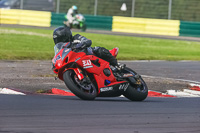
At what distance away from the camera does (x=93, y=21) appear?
110ft

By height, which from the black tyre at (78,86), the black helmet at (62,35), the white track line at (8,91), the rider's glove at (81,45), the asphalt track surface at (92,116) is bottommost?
the white track line at (8,91)

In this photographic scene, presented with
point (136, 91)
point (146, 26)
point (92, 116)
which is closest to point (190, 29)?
point (146, 26)

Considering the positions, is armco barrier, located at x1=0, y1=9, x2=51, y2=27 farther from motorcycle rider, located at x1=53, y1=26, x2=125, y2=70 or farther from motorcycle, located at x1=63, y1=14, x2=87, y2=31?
motorcycle rider, located at x1=53, y1=26, x2=125, y2=70

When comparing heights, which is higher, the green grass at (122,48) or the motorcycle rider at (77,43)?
the motorcycle rider at (77,43)

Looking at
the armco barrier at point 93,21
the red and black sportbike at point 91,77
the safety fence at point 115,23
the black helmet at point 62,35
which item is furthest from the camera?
the armco barrier at point 93,21

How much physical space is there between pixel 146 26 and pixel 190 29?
2.89 m

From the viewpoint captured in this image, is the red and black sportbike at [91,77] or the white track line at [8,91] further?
the white track line at [8,91]

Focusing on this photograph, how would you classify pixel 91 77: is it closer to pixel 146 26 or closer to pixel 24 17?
pixel 146 26

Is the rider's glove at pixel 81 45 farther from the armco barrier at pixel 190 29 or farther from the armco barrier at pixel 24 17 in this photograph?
the armco barrier at pixel 24 17

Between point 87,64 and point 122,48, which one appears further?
point 122,48

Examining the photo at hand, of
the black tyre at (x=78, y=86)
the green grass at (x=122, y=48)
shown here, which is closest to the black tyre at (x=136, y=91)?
the black tyre at (x=78, y=86)

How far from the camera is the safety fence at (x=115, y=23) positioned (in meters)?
30.6

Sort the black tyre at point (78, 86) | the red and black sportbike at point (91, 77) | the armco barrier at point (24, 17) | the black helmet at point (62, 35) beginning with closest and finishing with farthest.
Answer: the black tyre at point (78, 86) → the red and black sportbike at point (91, 77) → the black helmet at point (62, 35) → the armco barrier at point (24, 17)

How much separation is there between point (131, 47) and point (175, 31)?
9.02 metres
